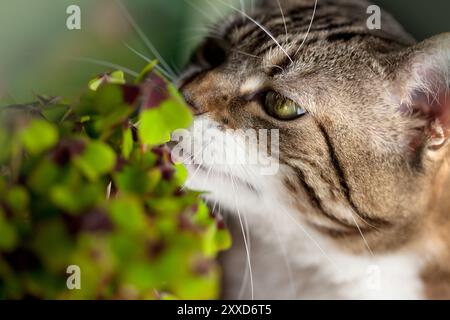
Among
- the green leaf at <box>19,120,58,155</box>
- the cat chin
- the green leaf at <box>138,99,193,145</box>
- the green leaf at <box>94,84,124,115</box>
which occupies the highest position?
the cat chin

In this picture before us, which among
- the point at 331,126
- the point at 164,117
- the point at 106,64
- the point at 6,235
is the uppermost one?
the point at 106,64

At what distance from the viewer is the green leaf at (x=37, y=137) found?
0.40 meters

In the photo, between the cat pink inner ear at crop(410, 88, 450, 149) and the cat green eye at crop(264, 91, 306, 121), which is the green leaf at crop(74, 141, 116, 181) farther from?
the cat pink inner ear at crop(410, 88, 450, 149)

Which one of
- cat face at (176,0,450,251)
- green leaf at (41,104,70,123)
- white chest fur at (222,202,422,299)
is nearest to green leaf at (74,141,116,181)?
green leaf at (41,104,70,123)

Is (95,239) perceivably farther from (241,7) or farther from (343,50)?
(241,7)

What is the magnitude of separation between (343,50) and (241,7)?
256mm

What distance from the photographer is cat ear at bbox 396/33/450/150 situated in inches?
26.0

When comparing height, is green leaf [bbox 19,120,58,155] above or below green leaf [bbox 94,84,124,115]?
below

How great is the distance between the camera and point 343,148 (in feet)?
2.27

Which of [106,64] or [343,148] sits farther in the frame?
[106,64]

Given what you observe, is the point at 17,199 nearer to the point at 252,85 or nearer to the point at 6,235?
the point at 6,235

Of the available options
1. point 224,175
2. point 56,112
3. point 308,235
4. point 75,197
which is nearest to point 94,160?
point 75,197

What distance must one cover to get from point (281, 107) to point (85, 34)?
1.26ft

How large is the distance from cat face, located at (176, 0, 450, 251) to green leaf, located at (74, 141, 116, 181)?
30cm
